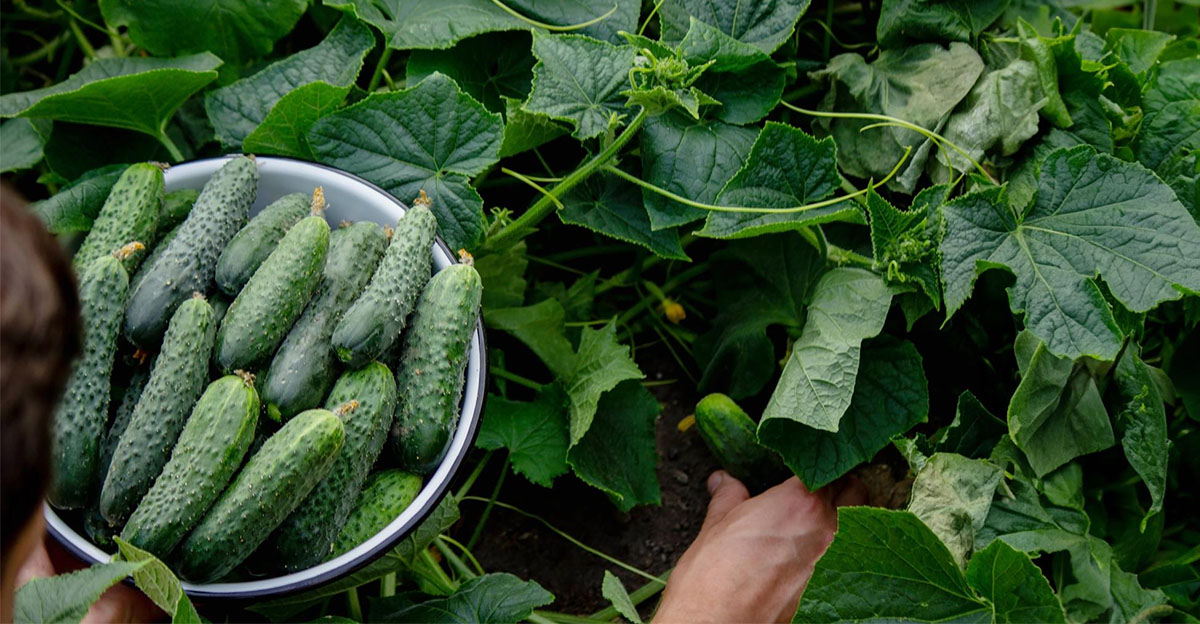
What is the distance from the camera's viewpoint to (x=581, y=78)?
1.50 metres

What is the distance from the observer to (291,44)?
1896mm

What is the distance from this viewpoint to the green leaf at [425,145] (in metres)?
1.48

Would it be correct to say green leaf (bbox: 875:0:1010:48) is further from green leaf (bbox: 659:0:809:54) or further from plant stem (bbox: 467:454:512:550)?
plant stem (bbox: 467:454:512:550)

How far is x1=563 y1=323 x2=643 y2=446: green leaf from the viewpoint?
5.19 ft

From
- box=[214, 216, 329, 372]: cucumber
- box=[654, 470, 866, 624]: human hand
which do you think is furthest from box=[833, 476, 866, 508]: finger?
box=[214, 216, 329, 372]: cucumber

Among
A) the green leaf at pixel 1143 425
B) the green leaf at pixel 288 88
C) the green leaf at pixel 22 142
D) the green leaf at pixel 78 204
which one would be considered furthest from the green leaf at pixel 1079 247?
the green leaf at pixel 22 142

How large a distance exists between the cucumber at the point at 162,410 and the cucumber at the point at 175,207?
22 cm

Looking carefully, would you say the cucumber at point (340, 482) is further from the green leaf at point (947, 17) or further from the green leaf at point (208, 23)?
the green leaf at point (947, 17)

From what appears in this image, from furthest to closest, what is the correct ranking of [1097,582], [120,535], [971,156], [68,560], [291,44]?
[291,44]
[971,156]
[1097,582]
[68,560]
[120,535]

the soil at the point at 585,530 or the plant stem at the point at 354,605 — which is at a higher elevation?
the plant stem at the point at 354,605

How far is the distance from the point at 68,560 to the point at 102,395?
25cm

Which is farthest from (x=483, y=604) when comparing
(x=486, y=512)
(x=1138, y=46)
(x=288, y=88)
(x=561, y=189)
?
(x=1138, y=46)

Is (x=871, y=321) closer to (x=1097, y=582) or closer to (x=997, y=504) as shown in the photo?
(x=997, y=504)

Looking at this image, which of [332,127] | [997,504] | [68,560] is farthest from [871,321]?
[68,560]
